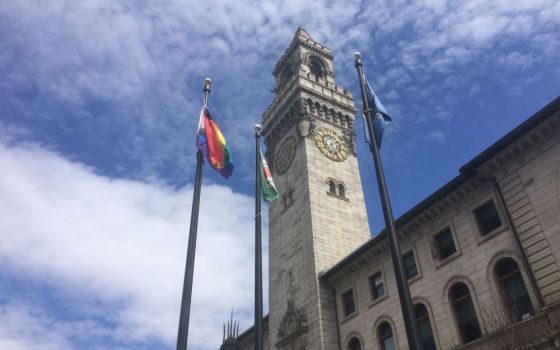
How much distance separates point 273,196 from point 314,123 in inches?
982

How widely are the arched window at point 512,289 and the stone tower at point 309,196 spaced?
47.2 ft

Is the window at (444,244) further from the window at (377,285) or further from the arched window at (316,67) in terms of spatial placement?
the arched window at (316,67)

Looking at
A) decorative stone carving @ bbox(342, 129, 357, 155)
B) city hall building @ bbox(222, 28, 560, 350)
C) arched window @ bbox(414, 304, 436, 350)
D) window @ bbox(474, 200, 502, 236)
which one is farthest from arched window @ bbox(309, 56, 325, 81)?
arched window @ bbox(414, 304, 436, 350)

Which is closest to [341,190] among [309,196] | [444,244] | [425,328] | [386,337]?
[309,196]

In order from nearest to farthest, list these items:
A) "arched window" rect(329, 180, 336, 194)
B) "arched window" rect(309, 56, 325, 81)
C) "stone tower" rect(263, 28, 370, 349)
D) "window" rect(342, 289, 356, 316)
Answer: "window" rect(342, 289, 356, 316) < "stone tower" rect(263, 28, 370, 349) < "arched window" rect(329, 180, 336, 194) < "arched window" rect(309, 56, 325, 81)

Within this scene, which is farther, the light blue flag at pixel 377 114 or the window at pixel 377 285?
the window at pixel 377 285

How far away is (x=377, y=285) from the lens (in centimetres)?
3409

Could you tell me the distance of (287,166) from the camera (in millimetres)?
49094

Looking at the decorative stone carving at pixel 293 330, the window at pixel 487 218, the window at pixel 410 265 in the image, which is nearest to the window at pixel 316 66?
the decorative stone carving at pixel 293 330

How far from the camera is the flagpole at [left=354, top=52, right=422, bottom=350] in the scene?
14.3 metres

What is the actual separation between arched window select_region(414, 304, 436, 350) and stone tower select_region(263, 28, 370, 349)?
8108 mm

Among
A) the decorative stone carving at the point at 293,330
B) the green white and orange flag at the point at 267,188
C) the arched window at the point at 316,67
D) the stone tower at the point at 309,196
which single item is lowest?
the decorative stone carving at the point at 293,330

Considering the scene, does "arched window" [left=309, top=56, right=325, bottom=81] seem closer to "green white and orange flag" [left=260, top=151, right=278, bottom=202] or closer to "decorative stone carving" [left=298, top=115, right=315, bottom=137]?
"decorative stone carving" [left=298, top=115, right=315, bottom=137]

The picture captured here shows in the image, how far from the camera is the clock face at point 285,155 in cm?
4905
